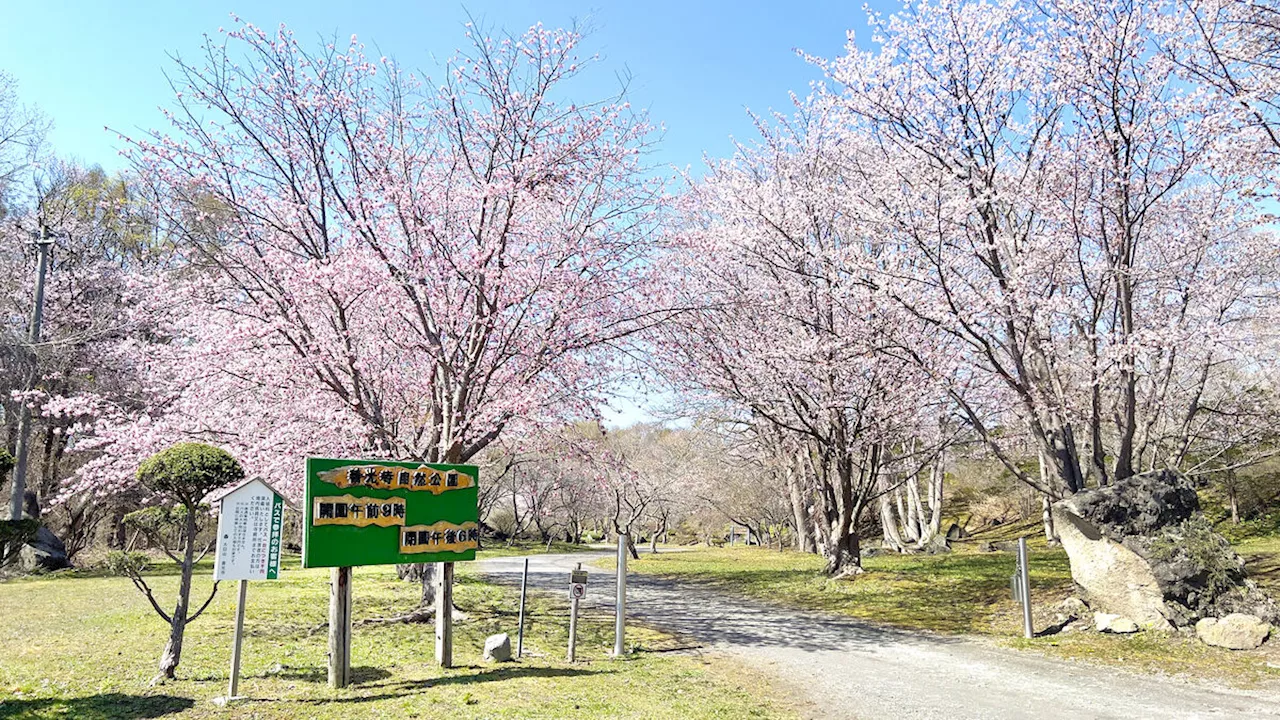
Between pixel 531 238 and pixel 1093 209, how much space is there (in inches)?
305

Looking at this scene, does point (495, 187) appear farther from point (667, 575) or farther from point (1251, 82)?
point (667, 575)

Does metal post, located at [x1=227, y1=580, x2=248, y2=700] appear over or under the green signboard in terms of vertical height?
under

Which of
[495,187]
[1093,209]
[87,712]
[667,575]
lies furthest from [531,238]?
[667,575]

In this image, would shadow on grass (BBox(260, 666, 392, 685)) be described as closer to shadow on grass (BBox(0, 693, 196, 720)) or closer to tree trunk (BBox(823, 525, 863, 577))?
shadow on grass (BBox(0, 693, 196, 720))

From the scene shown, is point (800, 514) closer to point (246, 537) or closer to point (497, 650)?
point (497, 650)

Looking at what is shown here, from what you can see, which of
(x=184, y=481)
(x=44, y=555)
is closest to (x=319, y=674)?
(x=184, y=481)

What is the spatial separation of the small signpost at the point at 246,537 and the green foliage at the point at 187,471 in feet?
1.43

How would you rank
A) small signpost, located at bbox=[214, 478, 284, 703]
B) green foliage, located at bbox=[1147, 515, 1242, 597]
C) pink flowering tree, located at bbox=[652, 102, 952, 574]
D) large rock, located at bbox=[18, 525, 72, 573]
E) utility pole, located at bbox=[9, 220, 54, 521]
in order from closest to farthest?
small signpost, located at bbox=[214, 478, 284, 703] < green foliage, located at bbox=[1147, 515, 1242, 597] < pink flowering tree, located at bbox=[652, 102, 952, 574] < utility pole, located at bbox=[9, 220, 54, 521] < large rock, located at bbox=[18, 525, 72, 573]

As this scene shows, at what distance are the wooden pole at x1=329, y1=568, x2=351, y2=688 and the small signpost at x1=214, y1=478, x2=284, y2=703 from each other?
567 millimetres

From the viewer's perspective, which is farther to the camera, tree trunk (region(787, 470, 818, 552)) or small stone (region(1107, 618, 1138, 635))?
tree trunk (region(787, 470, 818, 552))

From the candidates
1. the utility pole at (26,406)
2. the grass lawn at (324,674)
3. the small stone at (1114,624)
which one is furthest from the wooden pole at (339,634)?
the utility pole at (26,406)

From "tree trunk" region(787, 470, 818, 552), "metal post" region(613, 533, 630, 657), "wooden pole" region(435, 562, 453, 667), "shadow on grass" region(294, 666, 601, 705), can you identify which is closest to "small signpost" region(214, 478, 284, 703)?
"shadow on grass" region(294, 666, 601, 705)

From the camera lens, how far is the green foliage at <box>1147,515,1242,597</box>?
8297 millimetres

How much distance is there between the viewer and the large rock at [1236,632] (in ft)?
24.8
